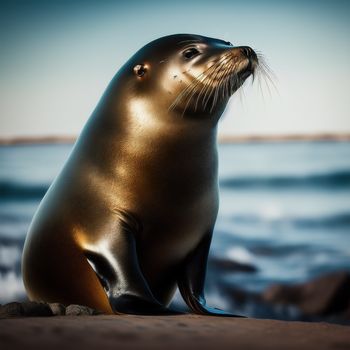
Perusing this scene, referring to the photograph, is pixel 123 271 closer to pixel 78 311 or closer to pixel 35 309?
pixel 78 311

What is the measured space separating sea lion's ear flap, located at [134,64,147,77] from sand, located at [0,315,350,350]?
1422mm

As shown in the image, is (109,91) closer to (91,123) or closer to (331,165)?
(91,123)

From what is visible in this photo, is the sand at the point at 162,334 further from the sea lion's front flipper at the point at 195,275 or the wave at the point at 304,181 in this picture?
the wave at the point at 304,181

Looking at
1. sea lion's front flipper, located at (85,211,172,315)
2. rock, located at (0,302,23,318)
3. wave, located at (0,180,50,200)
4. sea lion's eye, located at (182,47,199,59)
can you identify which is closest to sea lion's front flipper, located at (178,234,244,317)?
sea lion's front flipper, located at (85,211,172,315)

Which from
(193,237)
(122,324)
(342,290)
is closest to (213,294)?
(342,290)

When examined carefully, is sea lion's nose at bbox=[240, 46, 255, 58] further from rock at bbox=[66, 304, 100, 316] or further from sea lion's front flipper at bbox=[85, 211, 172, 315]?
rock at bbox=[66, 304, 100, 316]

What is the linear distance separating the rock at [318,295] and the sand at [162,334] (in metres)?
A: 4.88

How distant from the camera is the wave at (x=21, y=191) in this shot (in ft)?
59.6

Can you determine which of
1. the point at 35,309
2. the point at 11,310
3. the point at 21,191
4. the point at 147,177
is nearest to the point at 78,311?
the point at 35,309

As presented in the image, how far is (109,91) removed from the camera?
3.41 meters

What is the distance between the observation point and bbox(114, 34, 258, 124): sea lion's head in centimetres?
316

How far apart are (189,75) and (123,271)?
102 cm

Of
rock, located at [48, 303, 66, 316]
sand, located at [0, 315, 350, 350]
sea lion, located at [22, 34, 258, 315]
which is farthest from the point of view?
sea lion, located at [22, 34, 258, 315]

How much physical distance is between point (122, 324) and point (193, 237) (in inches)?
49.7
